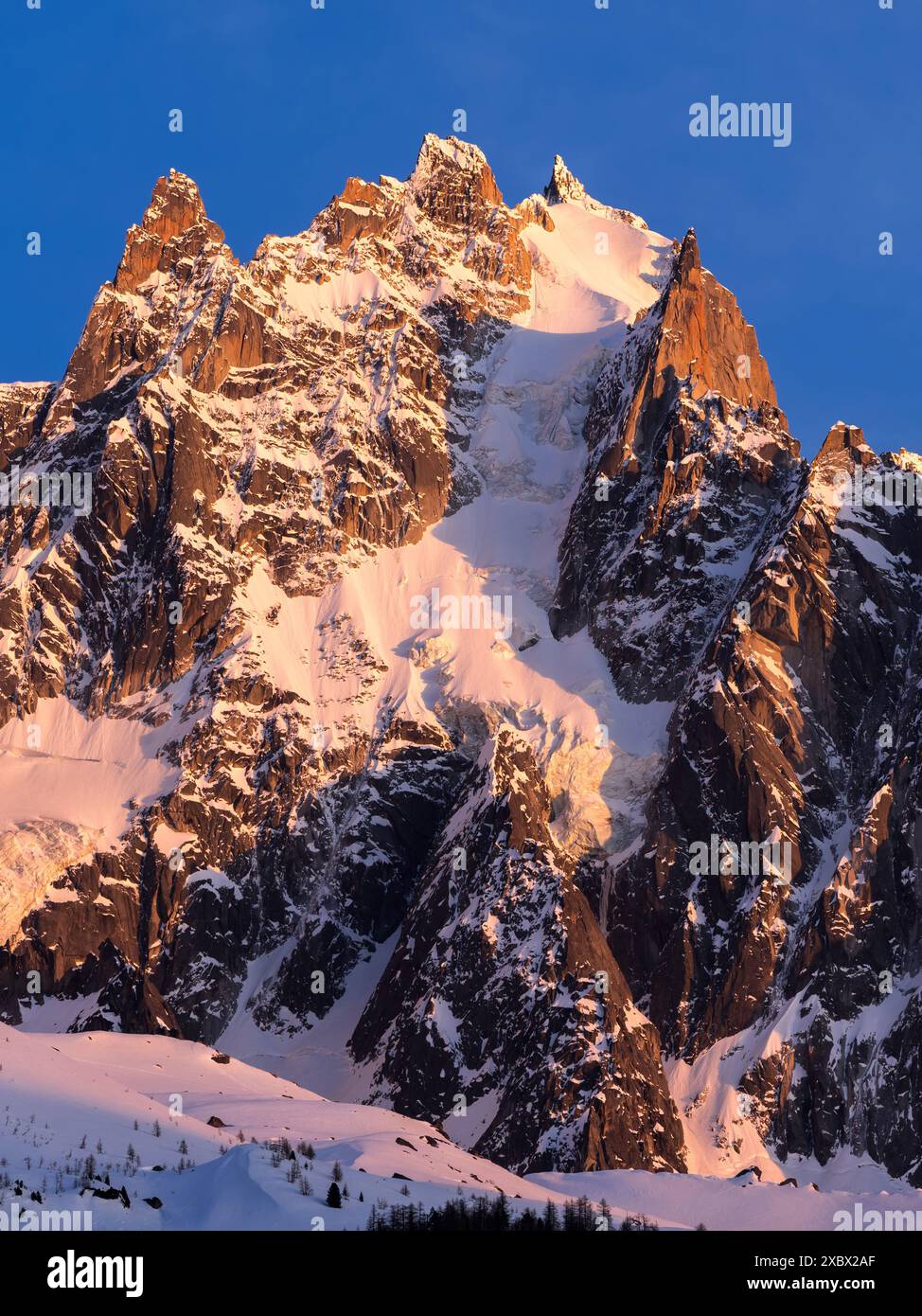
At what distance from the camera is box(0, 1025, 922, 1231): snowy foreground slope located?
169 feet

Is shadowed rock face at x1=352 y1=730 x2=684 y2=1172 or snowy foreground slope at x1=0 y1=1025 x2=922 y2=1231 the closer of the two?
snowy foreground slope at x1=0 y1=1025 x2=922 y2=1231

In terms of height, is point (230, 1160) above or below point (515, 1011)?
below

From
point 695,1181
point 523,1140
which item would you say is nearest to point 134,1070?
point 695,1181

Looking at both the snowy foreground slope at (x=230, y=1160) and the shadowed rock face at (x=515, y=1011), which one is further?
the shadowed rock face at (x=515, y=1011)

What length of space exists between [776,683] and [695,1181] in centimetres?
11137

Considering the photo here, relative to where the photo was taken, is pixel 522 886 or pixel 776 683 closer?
pixel 522 886

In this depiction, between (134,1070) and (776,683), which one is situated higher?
(776,683)

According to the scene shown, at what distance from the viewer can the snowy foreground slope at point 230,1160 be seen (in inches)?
2032

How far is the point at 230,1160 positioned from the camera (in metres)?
55.1

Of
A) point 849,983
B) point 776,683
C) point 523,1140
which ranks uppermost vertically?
point 776,683

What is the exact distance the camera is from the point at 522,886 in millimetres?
181875
